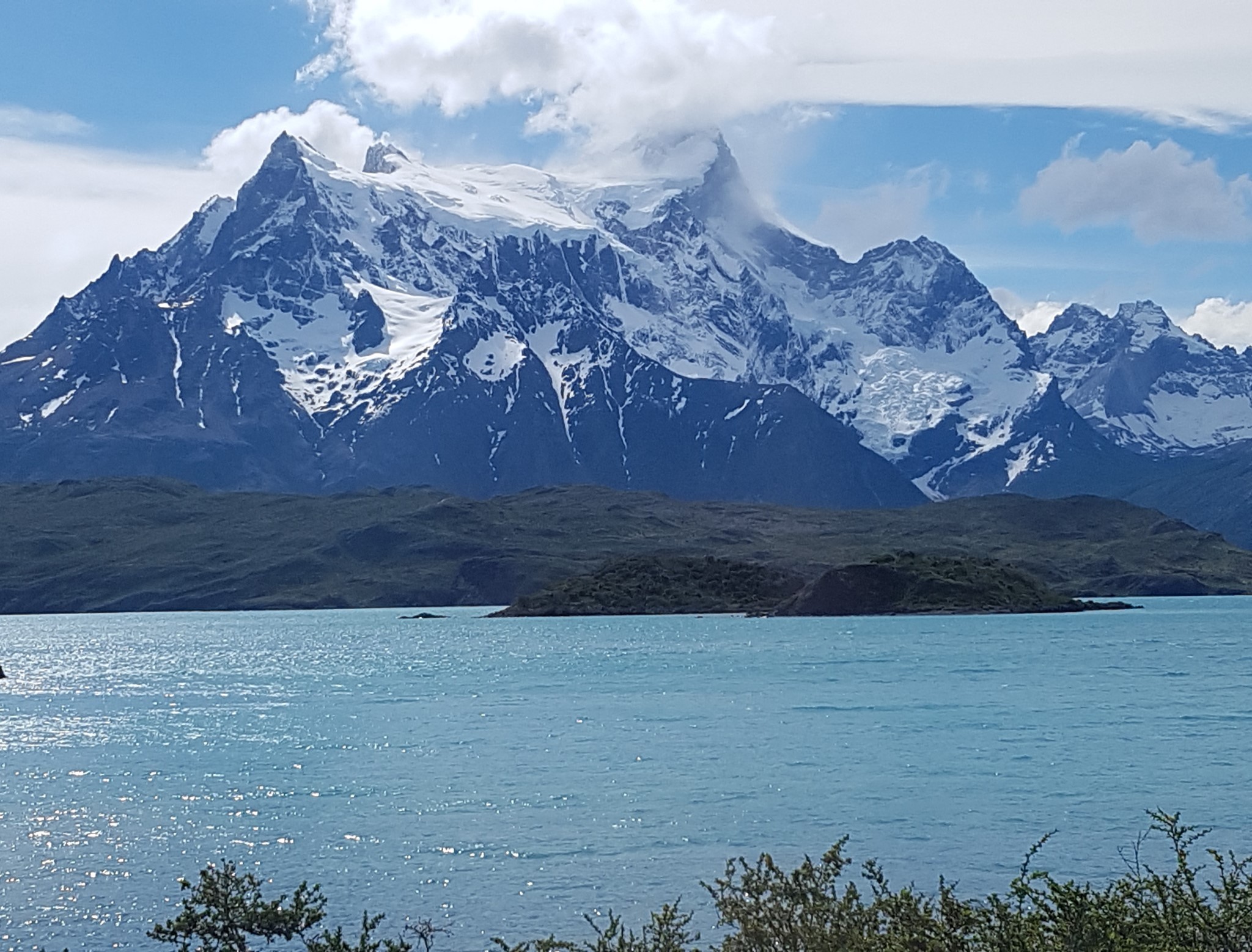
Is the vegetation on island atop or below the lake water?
atop

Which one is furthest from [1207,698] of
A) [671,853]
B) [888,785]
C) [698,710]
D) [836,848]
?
[836,848]

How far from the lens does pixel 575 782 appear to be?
7369 centimetres

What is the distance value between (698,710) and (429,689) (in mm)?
31898

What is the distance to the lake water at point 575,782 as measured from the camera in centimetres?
5147

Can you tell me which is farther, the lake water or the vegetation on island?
the lake water

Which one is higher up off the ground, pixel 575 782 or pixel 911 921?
pixel 911 921

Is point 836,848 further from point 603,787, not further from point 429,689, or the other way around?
point 429,689

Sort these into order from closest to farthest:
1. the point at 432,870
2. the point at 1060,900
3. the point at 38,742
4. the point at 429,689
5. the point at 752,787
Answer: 1. the point at 1060,900
2. the point at 432,870
3. the point at 752,787
4. the point at 38,742
5. the point at 429,689

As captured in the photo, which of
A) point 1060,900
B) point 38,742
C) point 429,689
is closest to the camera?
point 1060,900

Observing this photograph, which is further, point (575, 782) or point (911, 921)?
point (575, 782)

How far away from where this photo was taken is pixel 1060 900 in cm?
2359

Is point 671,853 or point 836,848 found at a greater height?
point 836,848

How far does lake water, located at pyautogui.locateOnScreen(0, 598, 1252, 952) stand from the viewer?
169ft

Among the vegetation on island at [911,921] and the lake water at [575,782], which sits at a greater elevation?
the vegetation on island at [911,921]
